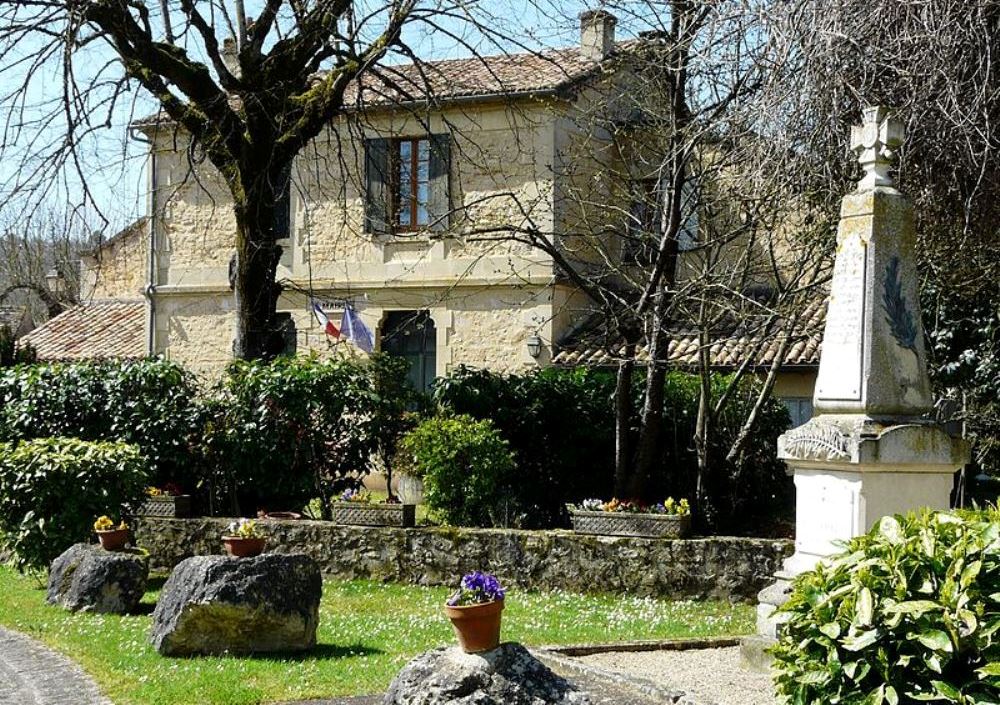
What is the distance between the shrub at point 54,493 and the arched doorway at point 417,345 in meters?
10.9

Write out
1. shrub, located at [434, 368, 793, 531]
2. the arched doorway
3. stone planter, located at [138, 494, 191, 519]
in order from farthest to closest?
the arched doorway → shrub, located at [434, 368, 793, 531] → stone planter, located at [138, 494, 191, 519]

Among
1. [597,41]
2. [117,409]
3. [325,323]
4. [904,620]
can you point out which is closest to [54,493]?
[117,409]

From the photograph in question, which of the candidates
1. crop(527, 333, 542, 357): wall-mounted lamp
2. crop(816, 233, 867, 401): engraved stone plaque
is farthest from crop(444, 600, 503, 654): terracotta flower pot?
crop(527, 333, 542, 357): wall-mounted lamp

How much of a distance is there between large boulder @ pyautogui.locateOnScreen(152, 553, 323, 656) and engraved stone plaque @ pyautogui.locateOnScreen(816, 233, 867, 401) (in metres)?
4.06

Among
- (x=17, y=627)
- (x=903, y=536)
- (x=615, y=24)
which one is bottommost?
(x=17, y=627)

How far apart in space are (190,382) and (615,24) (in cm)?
682

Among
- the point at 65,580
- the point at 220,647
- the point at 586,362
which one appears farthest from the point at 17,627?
the point at 586,362

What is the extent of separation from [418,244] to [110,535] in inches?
488

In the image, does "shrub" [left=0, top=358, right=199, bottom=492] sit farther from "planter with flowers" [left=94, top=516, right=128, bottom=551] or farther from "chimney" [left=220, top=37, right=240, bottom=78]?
"chimney" [left=220, top=37, right=240, bottom=78]

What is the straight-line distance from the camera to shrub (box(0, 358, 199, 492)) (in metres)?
14.8

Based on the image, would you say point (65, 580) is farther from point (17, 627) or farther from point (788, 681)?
point (788, 681)

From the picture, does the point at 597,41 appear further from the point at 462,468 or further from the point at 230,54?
Answer: the point at 462,468

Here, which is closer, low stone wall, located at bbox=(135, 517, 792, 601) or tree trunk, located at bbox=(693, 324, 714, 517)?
low stone wall, located at bbox=(135, 517, 792, 601)

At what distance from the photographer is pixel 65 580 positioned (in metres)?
11.3
